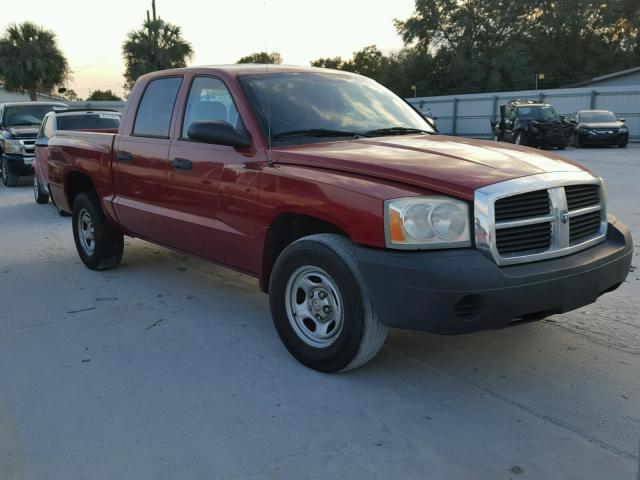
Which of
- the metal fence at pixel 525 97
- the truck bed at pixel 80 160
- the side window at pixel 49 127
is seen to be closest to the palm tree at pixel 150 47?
the metal fence at pixel 525 97

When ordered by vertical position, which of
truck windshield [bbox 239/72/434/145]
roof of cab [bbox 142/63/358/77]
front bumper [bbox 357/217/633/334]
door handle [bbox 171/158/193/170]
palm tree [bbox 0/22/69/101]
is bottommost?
front bumper [bbox 357/217/633/334]

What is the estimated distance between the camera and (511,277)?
3193mm

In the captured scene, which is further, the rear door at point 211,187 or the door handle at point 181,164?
the door handle at point 181,164

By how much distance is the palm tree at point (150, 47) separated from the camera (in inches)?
1412

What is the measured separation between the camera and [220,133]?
412 cm

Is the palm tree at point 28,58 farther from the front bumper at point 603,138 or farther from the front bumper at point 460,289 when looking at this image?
the front bumper at point 460,289

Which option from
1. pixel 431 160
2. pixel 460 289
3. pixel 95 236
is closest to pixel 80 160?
pixel 95 236

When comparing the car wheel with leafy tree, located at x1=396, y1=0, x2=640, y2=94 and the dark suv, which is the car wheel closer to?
the dark suv

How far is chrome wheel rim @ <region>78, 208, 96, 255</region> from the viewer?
6.41 m

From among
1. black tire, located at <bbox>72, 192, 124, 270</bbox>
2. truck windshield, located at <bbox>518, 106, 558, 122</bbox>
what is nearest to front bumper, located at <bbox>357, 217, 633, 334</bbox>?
black tire, located at <bbox>72, 192, 124, 270</bbox>

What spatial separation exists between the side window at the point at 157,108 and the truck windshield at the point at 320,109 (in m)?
0.89

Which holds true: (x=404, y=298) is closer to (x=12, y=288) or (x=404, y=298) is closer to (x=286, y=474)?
(x=286, y=474)

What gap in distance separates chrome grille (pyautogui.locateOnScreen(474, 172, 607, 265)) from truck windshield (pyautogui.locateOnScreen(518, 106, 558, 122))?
2004cm

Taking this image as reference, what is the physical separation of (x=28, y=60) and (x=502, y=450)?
40.3m
